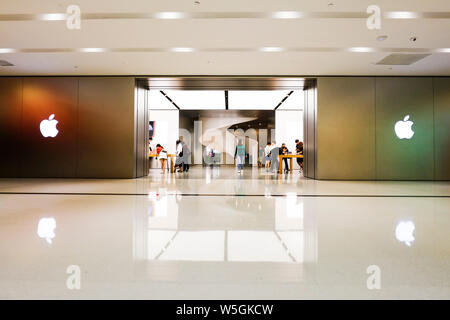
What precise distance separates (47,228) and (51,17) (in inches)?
180

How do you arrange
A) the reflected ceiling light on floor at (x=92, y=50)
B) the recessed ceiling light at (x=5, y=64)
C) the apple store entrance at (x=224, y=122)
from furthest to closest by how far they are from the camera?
the apple store entrance at (x=224, y=122) < the recessed ceiling light at (x=5, y=64) < the reflected ceiling light on floor at (x=92, y=50)

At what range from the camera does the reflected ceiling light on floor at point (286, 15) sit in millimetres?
5176

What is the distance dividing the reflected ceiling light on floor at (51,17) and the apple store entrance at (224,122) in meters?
3.93

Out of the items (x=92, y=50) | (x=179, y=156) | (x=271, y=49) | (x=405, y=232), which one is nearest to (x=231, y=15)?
(x=271, y=49)

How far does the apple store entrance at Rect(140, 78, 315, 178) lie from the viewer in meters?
10.1

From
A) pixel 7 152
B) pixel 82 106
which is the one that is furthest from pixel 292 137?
pixel 7 152

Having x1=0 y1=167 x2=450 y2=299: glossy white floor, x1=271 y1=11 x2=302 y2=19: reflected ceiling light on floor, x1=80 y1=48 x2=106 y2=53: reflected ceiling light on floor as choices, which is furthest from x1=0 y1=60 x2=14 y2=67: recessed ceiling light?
x1=271 y1=11 x2=302 y2=19: reflected ceiling light on floor

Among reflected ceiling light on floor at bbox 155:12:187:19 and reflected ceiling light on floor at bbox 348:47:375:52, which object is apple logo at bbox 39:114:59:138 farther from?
reflected ceiling light on floor at bbox 348:47:375:52

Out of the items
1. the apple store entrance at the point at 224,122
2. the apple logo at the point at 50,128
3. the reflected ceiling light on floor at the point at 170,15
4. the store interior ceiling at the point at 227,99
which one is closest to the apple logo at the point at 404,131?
the apple store entrance at the point at 224,122

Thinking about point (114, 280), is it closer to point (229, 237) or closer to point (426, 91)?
point (229, 237)

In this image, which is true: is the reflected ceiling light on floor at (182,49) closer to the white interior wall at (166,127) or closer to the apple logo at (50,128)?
the apple logo at (50,128)

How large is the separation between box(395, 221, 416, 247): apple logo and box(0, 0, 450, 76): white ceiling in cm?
385

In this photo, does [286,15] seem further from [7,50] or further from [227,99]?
[227,99]

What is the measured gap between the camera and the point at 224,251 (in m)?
2.22
